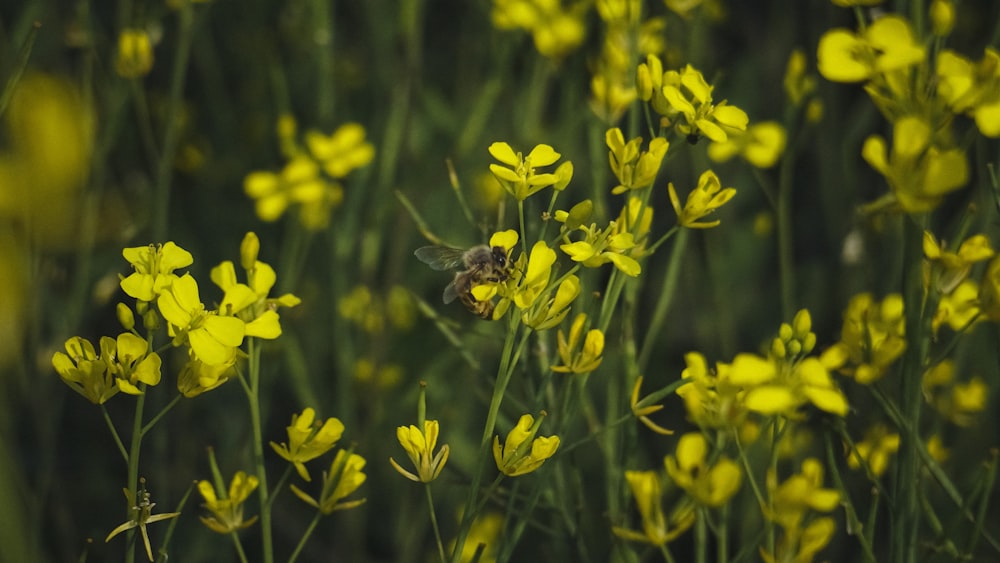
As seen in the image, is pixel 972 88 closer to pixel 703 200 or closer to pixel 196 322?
pixel 703 200

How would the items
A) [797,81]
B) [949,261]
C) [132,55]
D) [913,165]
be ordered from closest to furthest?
[913,165]
[949,261]
[797,81]
[132,55]

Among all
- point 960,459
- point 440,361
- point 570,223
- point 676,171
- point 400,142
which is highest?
point 570,223

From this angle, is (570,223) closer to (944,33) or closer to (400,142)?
(944,33)

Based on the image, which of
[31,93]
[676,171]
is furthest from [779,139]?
[31,93]

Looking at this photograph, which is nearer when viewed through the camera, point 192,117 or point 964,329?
point 964,329

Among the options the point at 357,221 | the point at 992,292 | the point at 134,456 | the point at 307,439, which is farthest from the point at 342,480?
the point at 357,221
